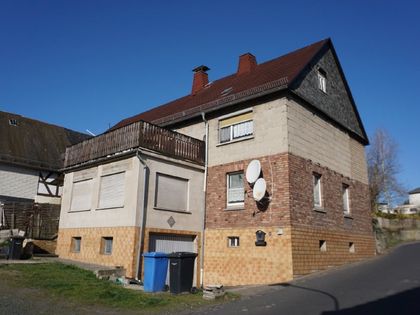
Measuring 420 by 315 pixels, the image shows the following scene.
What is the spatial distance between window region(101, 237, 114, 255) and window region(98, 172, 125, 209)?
1.34 meters

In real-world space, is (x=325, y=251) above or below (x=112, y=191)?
below

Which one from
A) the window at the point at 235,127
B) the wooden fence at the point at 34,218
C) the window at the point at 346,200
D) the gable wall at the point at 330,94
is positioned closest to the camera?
the window at the point at 235,127

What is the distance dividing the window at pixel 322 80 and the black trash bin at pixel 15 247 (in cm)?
1493

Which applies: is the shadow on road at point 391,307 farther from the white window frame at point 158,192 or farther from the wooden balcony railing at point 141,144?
the wooden balcony railing at point 141,144

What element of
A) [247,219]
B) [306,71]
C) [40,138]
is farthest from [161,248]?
[40,138]

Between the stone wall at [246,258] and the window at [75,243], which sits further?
the window at [75,243]

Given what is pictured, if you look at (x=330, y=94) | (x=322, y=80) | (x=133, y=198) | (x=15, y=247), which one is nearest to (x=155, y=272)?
(x=133, y=198)

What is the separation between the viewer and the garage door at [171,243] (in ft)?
48.3

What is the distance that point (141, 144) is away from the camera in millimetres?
14719

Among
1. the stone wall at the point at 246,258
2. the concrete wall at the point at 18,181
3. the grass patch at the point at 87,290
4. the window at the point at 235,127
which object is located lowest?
the grass patch at the point at 87,290

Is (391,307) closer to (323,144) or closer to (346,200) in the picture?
(323,144)

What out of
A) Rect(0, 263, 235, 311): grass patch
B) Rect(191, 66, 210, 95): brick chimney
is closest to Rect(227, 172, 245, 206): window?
Rect(0, 263, 235, 311): grass patch

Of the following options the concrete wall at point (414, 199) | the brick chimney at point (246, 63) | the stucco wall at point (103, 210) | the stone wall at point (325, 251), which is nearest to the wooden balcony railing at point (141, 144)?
the stucco wall at point (103, 210)

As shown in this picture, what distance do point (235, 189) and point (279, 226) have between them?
9.60ft
